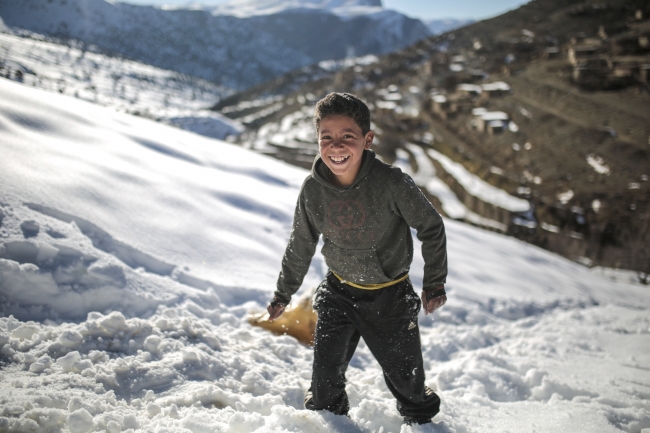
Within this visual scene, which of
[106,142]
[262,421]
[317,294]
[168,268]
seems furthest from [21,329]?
[106,142]

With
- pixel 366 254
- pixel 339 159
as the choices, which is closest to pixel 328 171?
pixel 339 159

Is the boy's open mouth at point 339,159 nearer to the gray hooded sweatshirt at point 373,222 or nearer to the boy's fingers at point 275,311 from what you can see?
the gray hooded sweatshirt at point 373,222

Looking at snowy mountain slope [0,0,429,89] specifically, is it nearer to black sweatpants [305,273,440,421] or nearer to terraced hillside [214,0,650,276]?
terraced hillside [214,0,650,276]

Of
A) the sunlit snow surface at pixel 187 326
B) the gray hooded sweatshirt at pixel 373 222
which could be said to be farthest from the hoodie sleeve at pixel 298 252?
the sunlit snow surface at pixel 187 326

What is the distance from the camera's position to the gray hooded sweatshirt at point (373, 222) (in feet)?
4.89

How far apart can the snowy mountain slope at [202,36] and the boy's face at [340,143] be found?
356 feet

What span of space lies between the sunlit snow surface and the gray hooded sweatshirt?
0.66 m

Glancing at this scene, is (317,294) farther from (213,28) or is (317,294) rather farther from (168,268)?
(213,28)

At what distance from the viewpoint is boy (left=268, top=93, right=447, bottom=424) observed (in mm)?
1468

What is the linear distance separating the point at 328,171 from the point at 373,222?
299 millimetres

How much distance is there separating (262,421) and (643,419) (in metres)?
1.86

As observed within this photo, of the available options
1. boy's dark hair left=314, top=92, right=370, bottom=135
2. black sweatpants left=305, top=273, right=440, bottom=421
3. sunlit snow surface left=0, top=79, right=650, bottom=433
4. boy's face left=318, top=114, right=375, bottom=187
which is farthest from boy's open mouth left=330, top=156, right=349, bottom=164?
sunlit snow surface left=0, top=79, right=650, bottom=433

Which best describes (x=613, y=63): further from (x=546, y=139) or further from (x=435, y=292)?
(x=435, y=292)

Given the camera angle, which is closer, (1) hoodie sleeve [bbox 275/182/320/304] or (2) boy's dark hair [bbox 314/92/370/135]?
(2) boy's dark hair [bbox 314/92/370/135]
